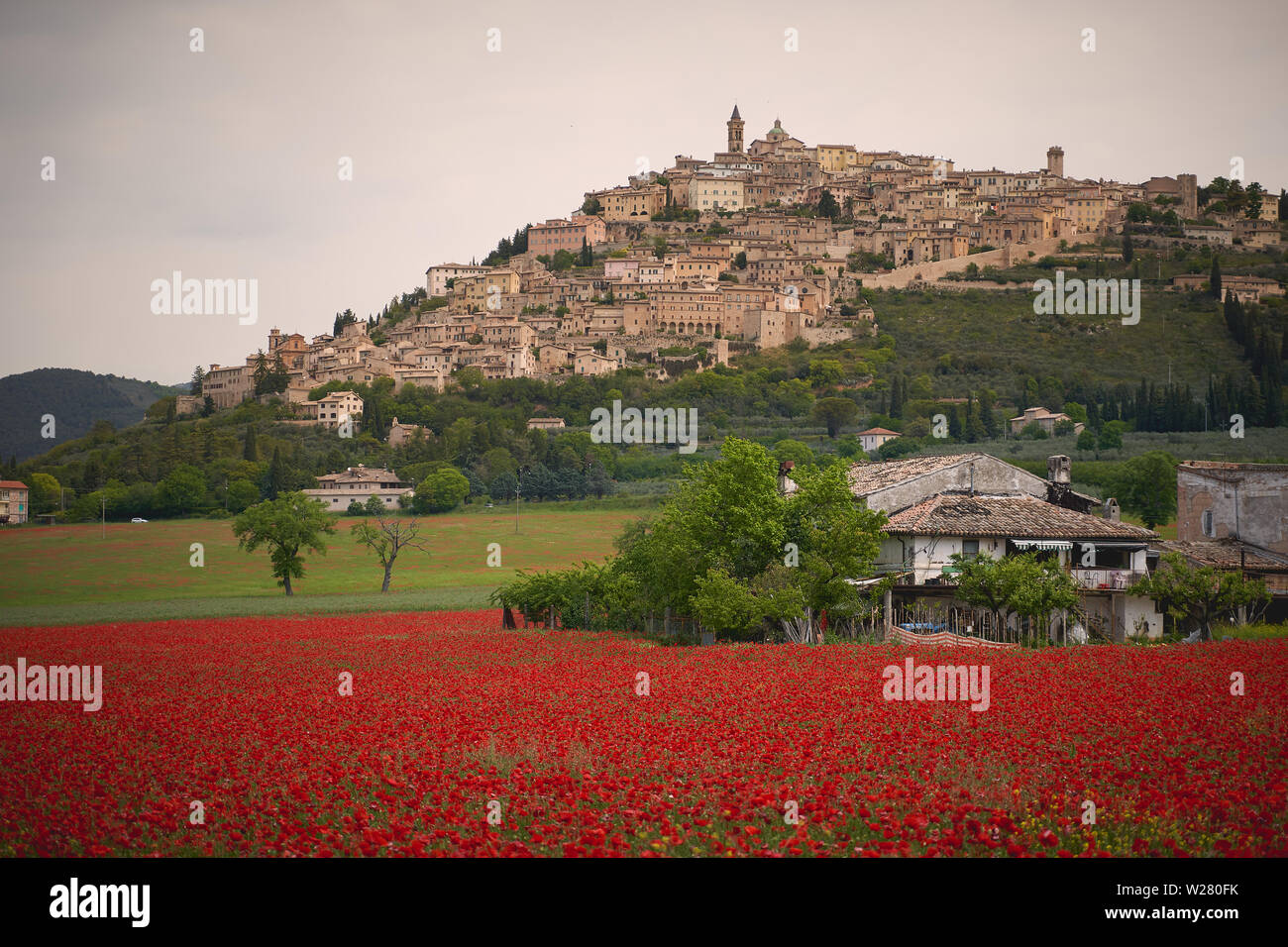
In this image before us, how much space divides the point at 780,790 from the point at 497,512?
8203 centimetres

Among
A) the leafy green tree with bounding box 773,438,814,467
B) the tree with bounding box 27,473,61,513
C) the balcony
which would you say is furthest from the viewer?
the leafy green tree with bounding box 773,438,814,467

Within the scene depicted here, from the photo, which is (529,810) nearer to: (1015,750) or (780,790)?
(780,790)

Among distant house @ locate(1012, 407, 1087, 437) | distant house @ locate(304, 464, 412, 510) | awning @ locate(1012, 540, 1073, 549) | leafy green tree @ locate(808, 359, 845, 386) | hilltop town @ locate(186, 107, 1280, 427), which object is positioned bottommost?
distant house @ locate(304, 464, 412, 510)

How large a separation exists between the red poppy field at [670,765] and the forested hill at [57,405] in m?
61.9

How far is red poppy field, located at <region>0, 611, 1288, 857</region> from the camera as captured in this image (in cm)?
787

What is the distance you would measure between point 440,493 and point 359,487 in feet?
44.8

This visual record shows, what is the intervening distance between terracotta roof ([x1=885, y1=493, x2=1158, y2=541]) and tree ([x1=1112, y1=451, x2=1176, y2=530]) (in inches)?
1357

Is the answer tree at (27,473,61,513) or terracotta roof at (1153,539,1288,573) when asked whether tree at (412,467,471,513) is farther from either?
terracotta roof at (1153,539,1288,573)

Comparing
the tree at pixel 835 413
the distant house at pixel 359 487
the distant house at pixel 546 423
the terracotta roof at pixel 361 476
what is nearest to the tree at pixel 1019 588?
the distant house at pixel 359 487

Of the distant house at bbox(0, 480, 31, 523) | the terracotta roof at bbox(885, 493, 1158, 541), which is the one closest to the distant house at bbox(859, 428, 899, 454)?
the distant house at bbox(0, 480, 31, 523)

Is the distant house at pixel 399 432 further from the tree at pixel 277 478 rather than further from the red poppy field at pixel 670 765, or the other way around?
the red poppy field at pixel 670 765

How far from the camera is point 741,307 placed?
16062 centimetres

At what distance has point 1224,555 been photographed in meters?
34.2
